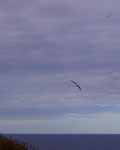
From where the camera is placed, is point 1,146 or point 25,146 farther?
point 25,146

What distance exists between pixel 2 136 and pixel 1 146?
183 centimetres

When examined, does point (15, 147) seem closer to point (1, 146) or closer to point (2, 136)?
point (1, 146)

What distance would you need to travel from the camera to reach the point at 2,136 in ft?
55.7

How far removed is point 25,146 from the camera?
643 inches

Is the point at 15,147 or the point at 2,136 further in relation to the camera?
the point at 2,136

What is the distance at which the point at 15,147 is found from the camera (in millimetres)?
15430

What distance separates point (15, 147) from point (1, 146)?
0.56 m

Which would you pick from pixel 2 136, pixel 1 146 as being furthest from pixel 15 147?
pixel 2 136

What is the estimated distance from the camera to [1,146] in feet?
49.7

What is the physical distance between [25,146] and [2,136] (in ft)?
3.95

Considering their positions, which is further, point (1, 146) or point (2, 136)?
point (2, 136)

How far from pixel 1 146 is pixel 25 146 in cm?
143
